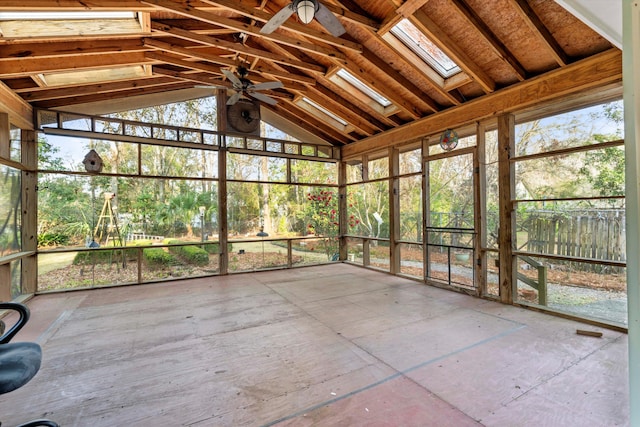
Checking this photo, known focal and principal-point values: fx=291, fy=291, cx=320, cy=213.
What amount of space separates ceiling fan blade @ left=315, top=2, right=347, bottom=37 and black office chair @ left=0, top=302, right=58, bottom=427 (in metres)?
3.53

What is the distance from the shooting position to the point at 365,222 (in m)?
7.73

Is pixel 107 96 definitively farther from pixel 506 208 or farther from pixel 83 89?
pixel 506 208

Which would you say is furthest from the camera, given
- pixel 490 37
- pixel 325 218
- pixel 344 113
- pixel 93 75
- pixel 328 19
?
pixel 325 218

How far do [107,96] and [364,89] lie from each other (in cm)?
519

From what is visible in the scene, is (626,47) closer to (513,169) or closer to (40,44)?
(513,169)

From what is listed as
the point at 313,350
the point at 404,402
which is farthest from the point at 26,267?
the point at 404,402

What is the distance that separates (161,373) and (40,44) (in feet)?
15.6

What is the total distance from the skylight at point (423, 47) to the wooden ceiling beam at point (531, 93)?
70 cm

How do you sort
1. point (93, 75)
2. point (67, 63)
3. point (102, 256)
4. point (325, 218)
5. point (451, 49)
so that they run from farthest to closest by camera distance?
point (325, 218)
point (102, 256)
point (93, 75)
point (67, 63)
point (451, 49)

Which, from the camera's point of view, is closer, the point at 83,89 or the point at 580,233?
the point at 580,233

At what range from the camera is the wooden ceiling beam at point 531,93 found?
3.46 meters

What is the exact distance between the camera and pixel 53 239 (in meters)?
5.38

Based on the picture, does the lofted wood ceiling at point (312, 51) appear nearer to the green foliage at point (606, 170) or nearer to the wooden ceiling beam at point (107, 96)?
the wooden ceiling beam at point (107, 96)

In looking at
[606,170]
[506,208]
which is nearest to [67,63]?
[506,208]
